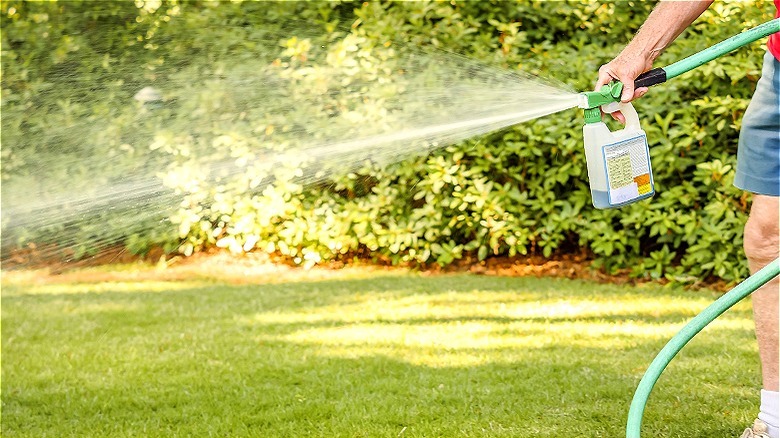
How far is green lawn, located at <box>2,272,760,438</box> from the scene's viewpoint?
3025mm

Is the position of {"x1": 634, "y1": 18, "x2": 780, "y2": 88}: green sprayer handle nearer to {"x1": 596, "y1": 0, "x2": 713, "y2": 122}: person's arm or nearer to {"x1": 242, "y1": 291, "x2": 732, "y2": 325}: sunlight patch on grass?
{"x1": 596, "y1": 0, "x2": 713, "y2": 122}: person's arm

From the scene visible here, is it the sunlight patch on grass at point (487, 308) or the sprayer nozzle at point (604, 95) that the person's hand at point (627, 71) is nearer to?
the sprayer nozzle at point (604, 95)

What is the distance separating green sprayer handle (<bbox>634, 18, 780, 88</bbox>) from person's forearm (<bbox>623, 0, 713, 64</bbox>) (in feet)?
0.20

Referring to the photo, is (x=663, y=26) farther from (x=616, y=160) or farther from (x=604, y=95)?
(x=616, y=160)

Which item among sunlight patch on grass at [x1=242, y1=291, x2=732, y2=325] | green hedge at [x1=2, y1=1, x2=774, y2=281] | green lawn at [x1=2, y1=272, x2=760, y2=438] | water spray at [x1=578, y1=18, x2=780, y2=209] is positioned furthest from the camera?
green hedge at [x1=2, y1=1, x2=774, y2=281]

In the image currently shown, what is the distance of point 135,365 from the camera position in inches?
149

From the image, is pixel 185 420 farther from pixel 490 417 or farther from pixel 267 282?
pixel 267 282

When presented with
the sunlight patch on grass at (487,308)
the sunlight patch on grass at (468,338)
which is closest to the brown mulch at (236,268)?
the sunlight patch on grass at (487,308)

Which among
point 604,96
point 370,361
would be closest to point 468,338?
point 370,361

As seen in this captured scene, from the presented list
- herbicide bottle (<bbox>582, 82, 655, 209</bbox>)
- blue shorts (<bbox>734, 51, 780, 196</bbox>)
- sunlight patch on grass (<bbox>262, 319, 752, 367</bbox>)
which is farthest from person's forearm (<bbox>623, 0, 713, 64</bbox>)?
sunlight patch on grass (<bbox>262, 319, 752, 367</bbox>)

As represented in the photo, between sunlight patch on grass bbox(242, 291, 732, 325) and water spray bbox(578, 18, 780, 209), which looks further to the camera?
sunlight patch on grass bbox(242, 291, 732, 325)

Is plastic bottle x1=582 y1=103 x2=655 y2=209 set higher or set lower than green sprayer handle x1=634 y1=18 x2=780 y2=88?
lower

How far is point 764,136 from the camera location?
2.56 metres

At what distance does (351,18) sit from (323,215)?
4.48ft
